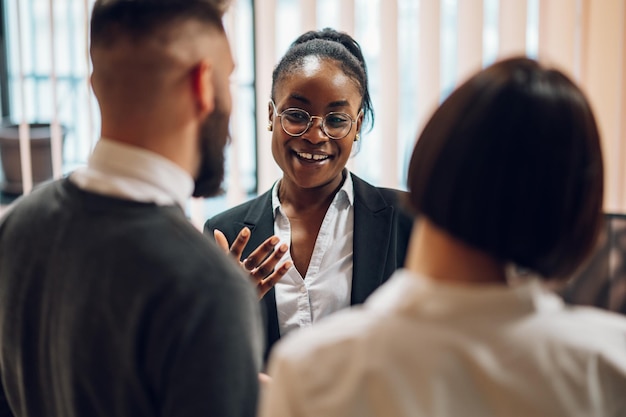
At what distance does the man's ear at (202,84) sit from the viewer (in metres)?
1.02

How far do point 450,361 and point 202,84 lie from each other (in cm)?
50

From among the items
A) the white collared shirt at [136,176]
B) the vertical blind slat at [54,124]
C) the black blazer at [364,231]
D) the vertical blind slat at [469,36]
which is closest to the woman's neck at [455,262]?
the white collared shirt at [136,176]

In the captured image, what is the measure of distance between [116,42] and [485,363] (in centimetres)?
62

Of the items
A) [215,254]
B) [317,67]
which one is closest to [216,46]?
[215,254]

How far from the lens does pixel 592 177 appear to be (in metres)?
0.76

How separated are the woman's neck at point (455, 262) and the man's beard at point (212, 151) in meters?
0.40

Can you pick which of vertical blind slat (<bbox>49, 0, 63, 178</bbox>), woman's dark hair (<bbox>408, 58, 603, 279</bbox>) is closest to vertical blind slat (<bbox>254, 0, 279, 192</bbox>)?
vertical blind slat (<bbox>49, 0, 63, 178</bbox>)

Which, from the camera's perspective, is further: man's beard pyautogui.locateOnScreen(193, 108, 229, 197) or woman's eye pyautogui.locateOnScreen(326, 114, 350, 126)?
woman's eye pyautogui.locateOnScreen(326, 114, 350, 126)

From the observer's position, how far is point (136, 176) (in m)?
1.01

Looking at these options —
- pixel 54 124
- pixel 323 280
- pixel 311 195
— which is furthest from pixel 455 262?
pixel 54 124

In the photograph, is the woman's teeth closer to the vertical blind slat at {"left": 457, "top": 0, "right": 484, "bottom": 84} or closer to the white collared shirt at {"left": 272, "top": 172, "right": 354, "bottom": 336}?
the white collared shirt at {"left": 272, "top": 172, "right": 354, "bottom": 336}

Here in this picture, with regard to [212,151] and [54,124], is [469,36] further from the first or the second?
[212,151]

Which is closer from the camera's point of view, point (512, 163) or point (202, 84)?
point (512, 163)

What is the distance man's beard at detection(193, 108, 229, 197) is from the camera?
106cm
